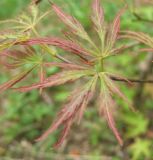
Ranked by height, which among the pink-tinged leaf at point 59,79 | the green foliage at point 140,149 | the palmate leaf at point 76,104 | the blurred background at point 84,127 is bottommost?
the green foliage at point 140,149

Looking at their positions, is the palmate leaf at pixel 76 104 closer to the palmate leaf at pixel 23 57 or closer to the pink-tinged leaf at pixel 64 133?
the pink-tinged leaf at pixel 64 133

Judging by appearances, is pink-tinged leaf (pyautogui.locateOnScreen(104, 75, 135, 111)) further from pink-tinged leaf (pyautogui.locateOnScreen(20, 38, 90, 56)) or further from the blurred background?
the blurred background

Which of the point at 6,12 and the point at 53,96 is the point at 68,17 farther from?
the point at 6,12

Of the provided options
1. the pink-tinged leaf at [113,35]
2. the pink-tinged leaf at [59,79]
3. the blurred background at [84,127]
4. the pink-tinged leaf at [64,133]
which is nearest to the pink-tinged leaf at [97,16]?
the pink-tinged leaf at [113,35]

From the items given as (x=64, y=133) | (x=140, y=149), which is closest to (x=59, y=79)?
(x=64, y=133)

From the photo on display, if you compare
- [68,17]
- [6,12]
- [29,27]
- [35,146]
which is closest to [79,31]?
[68,17]
